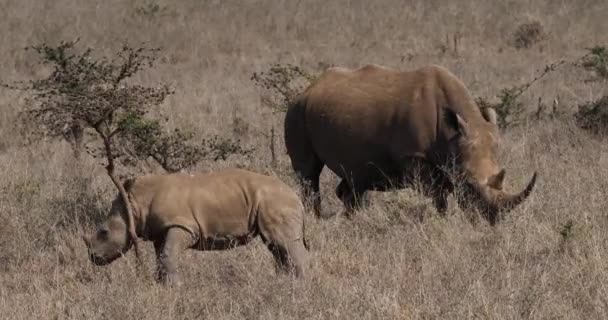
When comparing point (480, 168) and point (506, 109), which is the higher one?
point (480, 168)

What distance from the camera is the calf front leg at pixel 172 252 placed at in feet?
21.9

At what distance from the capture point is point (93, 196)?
31.7ft

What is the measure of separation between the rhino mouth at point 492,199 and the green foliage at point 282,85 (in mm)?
4531

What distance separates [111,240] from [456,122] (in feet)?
10.1

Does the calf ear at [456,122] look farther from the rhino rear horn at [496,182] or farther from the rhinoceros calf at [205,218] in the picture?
the rhinoceros calf at [205,218]

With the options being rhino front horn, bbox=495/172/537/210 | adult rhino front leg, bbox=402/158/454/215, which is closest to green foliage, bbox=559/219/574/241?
rhino front horn, bbox=495/172/537/210

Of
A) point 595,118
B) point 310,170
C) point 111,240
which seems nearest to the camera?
point 111,240

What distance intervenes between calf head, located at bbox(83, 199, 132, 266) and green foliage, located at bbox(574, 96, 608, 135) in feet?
22.1

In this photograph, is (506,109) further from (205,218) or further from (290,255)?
(205,218)

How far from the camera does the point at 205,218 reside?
685cm

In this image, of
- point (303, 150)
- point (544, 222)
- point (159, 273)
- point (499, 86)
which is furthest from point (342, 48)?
point (159, 273)

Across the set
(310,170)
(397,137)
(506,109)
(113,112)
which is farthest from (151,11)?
(397,137)

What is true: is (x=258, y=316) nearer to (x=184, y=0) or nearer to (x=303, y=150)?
(x=303, y=150)

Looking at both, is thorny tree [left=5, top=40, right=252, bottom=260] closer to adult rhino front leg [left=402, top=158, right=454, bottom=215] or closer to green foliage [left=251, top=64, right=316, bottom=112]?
green foliage [left=251, top=64, right=316, bottom=112]
